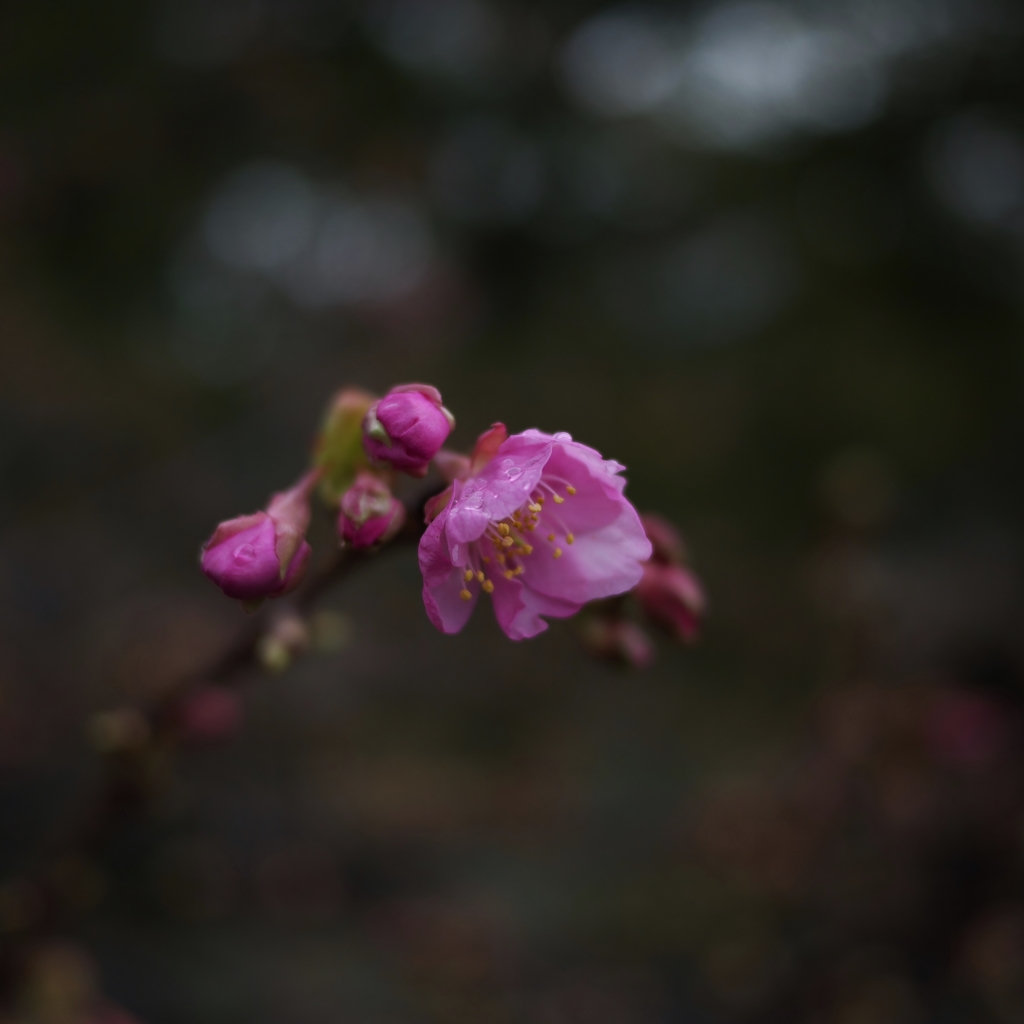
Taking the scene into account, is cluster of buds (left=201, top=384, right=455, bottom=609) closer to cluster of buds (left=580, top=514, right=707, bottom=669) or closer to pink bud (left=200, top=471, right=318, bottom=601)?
pink bud (left=200, top=471, right=318, bottom=601)

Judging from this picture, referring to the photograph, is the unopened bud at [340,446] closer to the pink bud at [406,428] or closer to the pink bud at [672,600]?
the pink bud at [406,428]

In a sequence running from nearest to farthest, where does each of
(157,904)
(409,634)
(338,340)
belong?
(157,904), (409,634), (338,340)

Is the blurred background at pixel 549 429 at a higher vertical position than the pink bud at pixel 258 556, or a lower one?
lower

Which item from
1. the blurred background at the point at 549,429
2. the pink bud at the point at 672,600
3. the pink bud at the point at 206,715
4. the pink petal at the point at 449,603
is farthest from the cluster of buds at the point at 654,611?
the blurred background at the point at 549,429

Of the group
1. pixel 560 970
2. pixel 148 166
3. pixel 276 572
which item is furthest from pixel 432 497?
pixel 148 166

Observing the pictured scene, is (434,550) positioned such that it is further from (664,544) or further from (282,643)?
(664,544)

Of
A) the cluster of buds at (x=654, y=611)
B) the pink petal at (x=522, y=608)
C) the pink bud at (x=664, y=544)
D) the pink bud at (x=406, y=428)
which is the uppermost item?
the pink bud at (x=406, y=428)

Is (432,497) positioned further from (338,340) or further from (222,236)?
(338,340)
